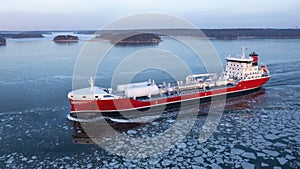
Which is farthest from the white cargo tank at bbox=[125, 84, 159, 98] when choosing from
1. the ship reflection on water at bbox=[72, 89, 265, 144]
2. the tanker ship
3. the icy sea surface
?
the icy sea surface

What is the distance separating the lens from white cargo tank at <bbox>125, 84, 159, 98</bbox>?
1122 centimetres

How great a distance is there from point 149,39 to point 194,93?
41.9 metres

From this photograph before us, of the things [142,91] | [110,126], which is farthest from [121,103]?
[142,91]

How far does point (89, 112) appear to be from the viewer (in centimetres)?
1062

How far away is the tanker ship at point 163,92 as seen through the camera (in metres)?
10.4

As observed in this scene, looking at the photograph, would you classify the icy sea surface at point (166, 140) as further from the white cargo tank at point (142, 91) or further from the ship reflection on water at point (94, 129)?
the white cargo tank at point (142, 91)

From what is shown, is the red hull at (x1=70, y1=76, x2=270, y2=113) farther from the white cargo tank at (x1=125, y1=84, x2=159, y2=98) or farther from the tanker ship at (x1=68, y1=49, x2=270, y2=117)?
the white cargo tank at (x1=125, y1=84, x2=159, y2=98)

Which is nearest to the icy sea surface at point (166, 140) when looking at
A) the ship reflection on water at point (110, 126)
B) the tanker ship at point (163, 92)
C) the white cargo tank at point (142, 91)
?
the ship reflection on water at point (110, 126)

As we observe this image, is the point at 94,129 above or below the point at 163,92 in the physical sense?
below

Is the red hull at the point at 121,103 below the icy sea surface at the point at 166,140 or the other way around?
the other way around

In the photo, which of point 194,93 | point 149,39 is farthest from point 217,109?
point 149,39

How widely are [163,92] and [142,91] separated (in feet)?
4.09

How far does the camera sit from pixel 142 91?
1165 centimetres

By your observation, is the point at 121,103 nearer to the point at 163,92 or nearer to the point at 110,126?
the point at 110,126
